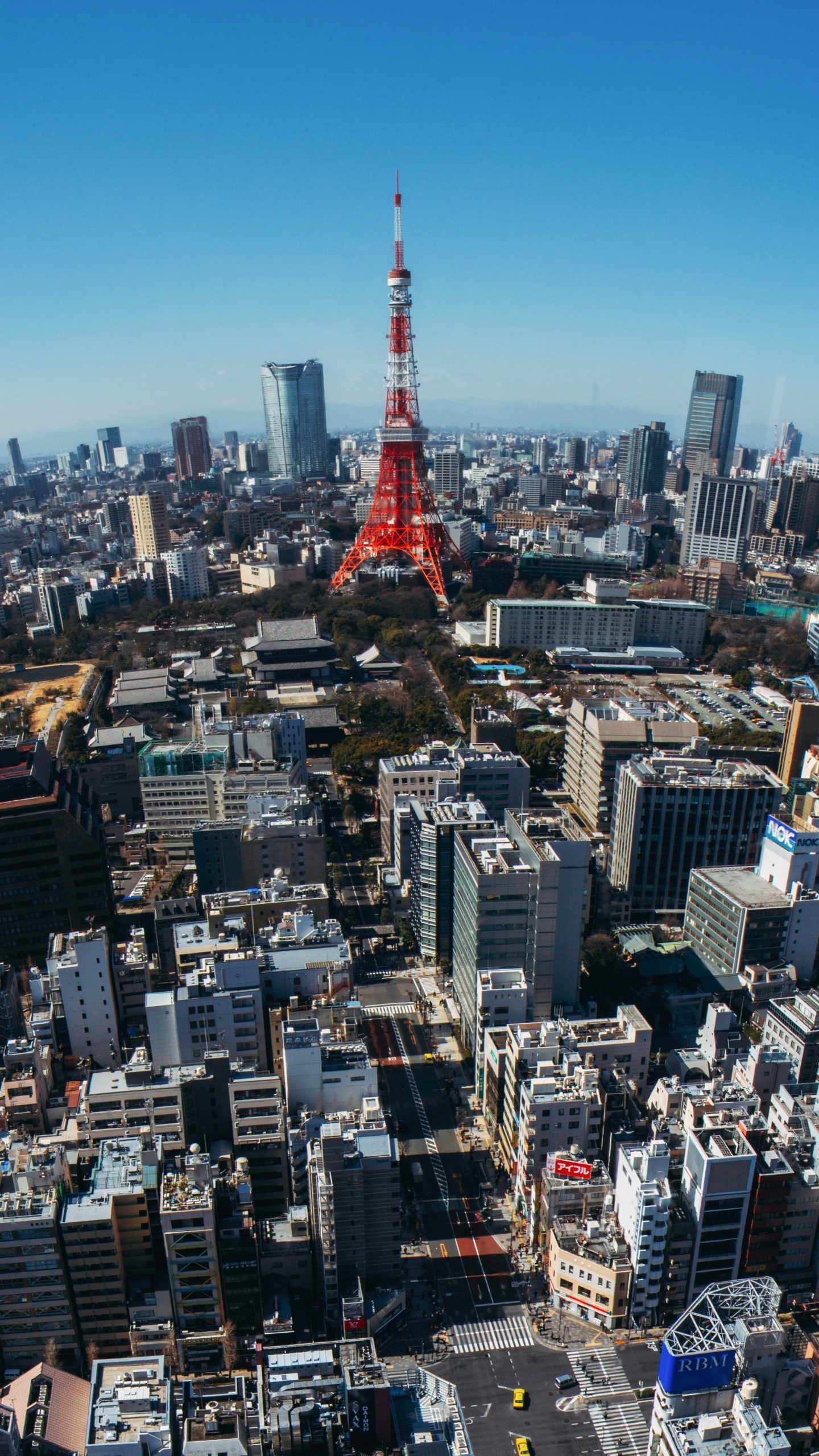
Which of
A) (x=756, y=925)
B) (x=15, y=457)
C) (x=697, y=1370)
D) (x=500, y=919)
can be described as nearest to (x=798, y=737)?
(x=756, y=925)

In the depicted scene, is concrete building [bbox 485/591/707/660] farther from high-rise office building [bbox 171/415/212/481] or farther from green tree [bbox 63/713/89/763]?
high-rise office building [bbox 171/415/212/481]

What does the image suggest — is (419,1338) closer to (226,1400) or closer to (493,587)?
(226,1400)

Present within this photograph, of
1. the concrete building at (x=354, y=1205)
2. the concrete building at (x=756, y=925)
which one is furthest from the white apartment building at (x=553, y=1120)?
the concrete building at (x=756, y=925)

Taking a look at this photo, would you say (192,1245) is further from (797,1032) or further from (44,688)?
(44,688)

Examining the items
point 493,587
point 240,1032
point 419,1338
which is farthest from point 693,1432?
point 493,587

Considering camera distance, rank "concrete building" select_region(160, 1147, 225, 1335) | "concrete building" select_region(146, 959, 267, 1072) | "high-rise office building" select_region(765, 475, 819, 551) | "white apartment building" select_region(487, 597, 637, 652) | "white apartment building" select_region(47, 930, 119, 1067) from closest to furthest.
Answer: "concrete building" select_region(160, 1147, 225, 1335), "concrete building" select_region(146, 959, 267, 1072), "white apartment building" select_region(47, 930, 119, 1067), "white apartment building" select_region(487, 597, 637, 652), "high-rise office building" select_region(765, 475, 819, 551)

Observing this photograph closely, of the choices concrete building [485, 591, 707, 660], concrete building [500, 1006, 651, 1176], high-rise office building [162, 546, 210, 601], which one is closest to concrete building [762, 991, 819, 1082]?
concrete building [500, 1006, 651, 1176]

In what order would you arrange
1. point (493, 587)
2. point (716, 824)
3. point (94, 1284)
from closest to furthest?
point (94, 1284) → point (716, 824) → point (493, 587)
